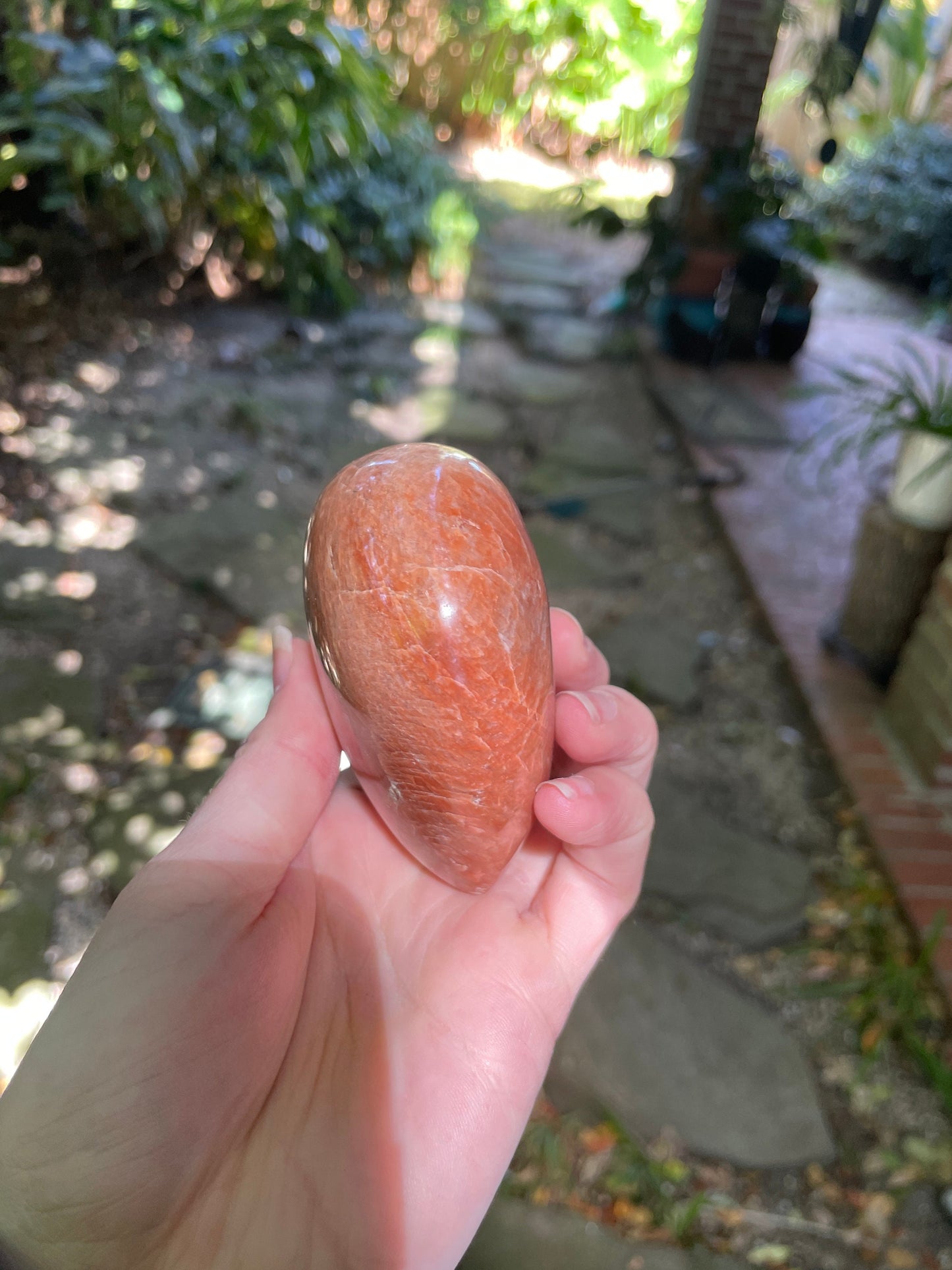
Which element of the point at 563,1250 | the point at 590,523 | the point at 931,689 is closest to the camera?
the point at 563,1250

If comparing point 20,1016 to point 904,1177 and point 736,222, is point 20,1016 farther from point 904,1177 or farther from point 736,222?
point 736,222

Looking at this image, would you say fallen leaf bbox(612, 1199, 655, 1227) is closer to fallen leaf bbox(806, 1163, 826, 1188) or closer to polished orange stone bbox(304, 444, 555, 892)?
fallen leaf bbox(806, 1163, 826, 1188)

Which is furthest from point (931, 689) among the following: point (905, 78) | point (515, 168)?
point (905, 78)

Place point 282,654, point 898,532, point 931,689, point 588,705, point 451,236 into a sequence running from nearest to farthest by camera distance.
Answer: point 588,705, point 282,654, point 931,689, point 898,532, point 451,236

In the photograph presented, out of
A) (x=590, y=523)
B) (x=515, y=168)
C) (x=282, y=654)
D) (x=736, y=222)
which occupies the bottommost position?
(x=590, y=523)

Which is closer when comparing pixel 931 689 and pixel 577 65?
pixel 931 689

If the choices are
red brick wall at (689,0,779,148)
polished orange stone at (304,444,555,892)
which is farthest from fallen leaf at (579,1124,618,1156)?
red brick wall at (689,0,779,148)

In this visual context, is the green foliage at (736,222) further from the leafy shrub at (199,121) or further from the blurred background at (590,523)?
the leafy shrub at (199,121)
